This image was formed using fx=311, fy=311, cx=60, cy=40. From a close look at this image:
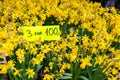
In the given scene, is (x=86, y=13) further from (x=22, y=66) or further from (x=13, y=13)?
(x=22, y=66)

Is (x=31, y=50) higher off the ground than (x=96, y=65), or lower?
higher

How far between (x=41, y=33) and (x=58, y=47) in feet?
0.78

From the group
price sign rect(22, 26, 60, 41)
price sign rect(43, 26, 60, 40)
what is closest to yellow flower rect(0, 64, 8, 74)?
price sign rect(22, 26, 60, 41)

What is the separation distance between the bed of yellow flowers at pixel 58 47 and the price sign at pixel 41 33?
0.21 feet

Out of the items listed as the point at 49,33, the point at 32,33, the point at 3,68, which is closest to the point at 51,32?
the point at 49,33

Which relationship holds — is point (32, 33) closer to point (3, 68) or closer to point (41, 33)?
point (41, 33)

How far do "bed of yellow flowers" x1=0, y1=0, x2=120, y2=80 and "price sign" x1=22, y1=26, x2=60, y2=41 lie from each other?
65 millimetres

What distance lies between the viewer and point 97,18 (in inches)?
136

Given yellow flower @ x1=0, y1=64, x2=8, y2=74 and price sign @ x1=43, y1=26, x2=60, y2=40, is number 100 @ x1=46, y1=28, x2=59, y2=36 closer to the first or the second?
price sign @ x1=43, y1=26, x2=60, y2=40

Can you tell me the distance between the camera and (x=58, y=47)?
2641 millimetres

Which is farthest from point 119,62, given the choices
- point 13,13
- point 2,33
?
point 13,13

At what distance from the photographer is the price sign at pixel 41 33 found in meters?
2.71

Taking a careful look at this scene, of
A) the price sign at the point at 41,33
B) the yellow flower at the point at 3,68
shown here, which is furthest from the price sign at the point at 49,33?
the yellow flower at the point at 3,68

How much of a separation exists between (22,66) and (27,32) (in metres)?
0.34
